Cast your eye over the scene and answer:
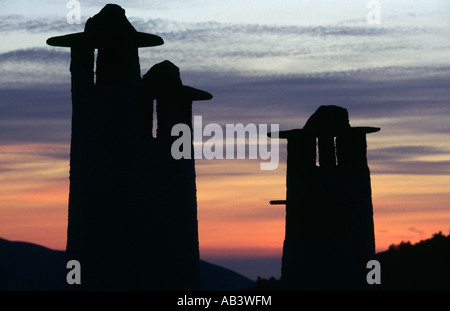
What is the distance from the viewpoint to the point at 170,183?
643 inches

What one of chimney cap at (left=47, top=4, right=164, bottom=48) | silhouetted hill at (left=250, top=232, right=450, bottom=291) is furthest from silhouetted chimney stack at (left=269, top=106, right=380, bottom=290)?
silhouetted hill at (left=250, top=232, right=450, bottom=291)

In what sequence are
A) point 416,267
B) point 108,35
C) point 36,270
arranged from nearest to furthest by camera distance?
point 108,35 → point 416,267 → point 36,270

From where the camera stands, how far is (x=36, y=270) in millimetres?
57156

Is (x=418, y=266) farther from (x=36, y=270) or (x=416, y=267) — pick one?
(x=36, y=270)

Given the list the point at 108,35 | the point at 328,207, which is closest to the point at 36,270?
the point at 328,207

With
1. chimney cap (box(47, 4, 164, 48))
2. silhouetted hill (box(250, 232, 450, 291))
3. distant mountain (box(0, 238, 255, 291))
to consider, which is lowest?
silhouetted hill (box(250, 232, 450, 291))

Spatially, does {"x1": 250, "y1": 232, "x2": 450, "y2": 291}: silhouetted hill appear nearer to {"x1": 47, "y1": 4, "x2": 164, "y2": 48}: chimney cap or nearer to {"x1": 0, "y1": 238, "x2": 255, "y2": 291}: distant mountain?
{"x1": 47, "y1": 4, "x2": 164, "y2": 48}: chimney cap

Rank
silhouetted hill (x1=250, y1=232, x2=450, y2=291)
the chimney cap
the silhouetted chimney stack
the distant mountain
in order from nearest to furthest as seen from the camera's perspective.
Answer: the chimney cap < the silhouetted chimney stack < silhouetted hill (x1=250, y1=232, x2=450, y2=291) < the distant mountain

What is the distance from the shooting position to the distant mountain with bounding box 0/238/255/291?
181ft

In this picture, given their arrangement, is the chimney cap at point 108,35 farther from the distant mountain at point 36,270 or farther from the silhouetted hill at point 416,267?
the distant mountain at point 36,270

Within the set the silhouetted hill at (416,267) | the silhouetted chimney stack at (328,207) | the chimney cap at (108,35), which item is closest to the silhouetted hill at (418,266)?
the silhouetted hill at (416,267)

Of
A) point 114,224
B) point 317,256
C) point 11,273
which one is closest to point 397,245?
point 317,256

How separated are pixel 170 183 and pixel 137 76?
2.32 metres

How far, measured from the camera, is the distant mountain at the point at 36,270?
55.1 m
